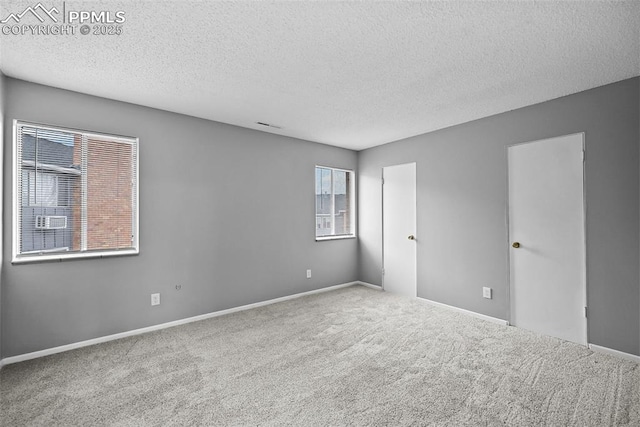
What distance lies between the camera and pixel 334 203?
5273 millimetres

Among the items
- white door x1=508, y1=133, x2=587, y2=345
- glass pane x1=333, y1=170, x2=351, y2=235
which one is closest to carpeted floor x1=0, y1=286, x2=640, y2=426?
white door x1=508, y1=133, x2=587, y2=345

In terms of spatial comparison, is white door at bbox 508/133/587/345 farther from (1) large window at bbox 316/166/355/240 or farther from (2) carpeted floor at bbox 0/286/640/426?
(1) large window at bbox 316/166/355/240

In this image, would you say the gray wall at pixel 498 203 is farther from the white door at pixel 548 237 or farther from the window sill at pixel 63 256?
the window sill at pixel 63 256

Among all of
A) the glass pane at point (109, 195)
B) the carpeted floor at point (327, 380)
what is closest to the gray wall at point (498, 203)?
the carpeted floor at point (327, 380)

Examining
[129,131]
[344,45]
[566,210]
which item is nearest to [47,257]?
[129,131]

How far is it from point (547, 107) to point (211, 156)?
3.94m

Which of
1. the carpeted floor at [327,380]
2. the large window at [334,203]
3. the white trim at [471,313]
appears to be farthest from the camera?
the large window at [334,203]

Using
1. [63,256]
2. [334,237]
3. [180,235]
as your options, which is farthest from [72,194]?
[334,237]

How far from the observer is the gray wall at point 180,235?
2.71 metres

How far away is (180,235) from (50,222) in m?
1.17

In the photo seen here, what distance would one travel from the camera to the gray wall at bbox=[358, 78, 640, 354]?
8.71 ft

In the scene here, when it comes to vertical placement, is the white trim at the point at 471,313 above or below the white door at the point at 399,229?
below

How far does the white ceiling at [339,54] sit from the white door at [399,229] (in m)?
1.48

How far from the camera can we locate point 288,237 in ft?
14.9
